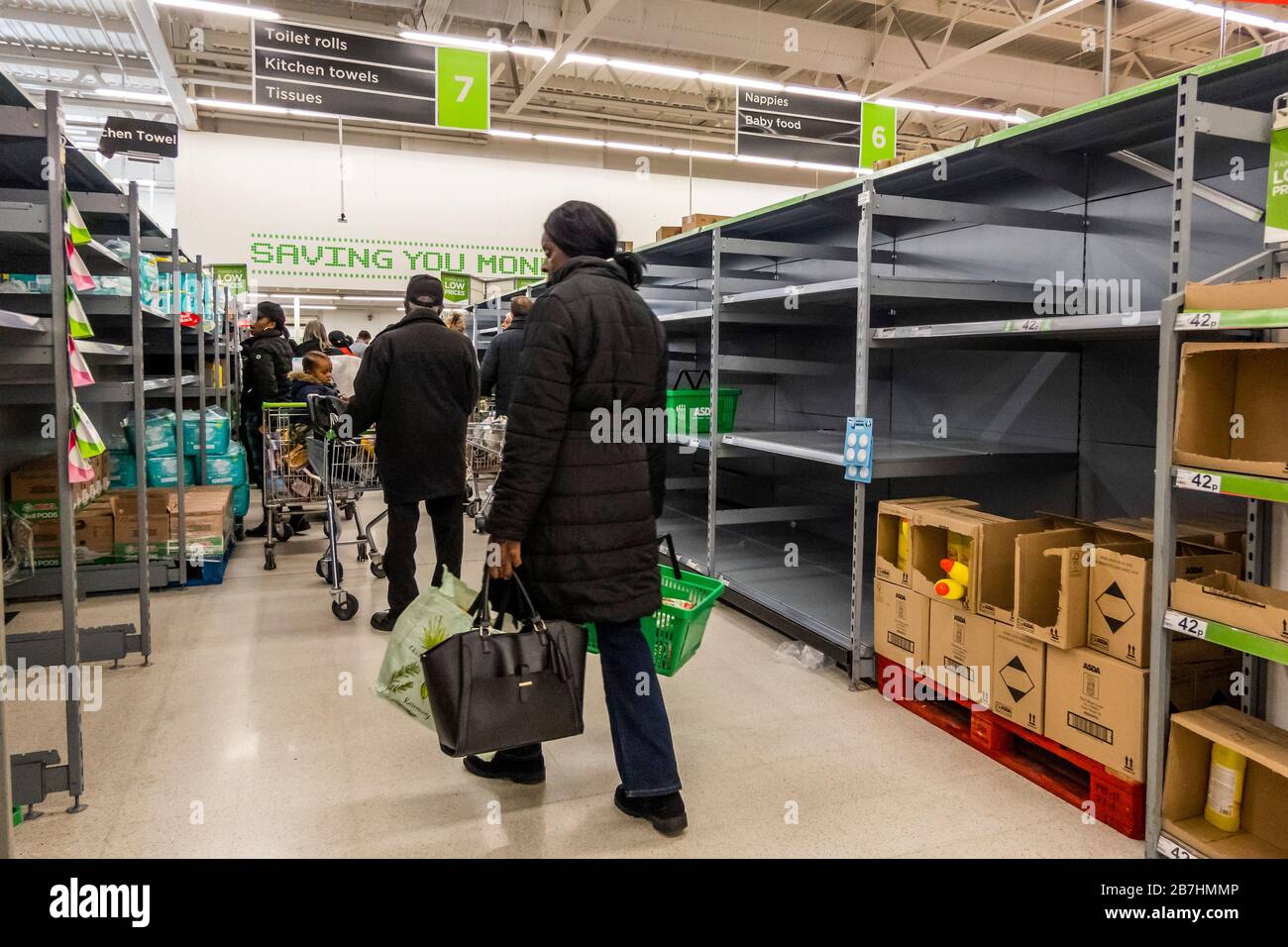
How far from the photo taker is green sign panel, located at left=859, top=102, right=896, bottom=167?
9602 millimetres

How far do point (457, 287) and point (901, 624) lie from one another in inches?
382

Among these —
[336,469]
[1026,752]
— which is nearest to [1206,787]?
[1026,752]

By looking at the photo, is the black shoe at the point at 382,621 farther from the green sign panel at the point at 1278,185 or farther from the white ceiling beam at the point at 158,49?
the white ceiling beam at the point at 158,49

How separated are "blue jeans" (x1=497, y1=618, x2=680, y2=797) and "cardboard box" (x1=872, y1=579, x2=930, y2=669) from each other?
129 centimetres

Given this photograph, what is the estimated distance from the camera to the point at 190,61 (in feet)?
37.8

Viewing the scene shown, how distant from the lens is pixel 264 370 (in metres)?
7.21

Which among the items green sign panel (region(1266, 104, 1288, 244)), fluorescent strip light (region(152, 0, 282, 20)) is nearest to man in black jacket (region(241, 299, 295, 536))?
fluorescent strip light (region(152, 0, 282, 20))

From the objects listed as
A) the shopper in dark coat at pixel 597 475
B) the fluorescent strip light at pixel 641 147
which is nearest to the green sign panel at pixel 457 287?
the fluorescent strip light at pixel 641 147

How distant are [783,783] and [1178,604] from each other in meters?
1.28

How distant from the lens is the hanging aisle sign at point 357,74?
22.0ft

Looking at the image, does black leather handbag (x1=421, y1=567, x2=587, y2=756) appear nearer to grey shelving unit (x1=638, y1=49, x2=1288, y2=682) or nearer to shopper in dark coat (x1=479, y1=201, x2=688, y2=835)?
shopper in dark coat (x1=479, y1=201, x2=688, y2=835)
